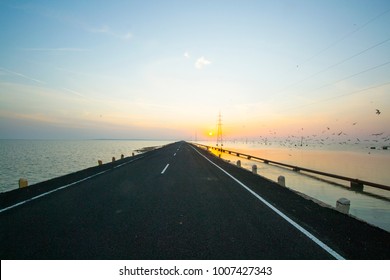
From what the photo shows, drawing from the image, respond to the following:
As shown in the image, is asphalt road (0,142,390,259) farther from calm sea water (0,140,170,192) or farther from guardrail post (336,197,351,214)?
calm sea water (0,140,170,192)

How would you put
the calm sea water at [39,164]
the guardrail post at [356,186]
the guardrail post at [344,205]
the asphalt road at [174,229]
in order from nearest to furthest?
the asphalt road at [174,229], the guardrail post at [344,205], the guardrail post at [356,186], the calm sea water at [39,164]

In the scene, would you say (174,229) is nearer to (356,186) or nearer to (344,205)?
(344,205)

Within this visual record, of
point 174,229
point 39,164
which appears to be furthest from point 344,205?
point 39,164

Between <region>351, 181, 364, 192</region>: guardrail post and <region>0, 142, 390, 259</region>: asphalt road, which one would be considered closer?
<region>0, 142, 390, 259</region>: asphalt road

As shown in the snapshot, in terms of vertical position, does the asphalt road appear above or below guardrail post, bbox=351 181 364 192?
above

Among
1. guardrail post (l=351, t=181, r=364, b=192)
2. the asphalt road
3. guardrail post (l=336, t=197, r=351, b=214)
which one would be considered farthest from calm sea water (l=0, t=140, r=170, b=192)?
guardrail post (l=351, t=181, r=364, b=192)

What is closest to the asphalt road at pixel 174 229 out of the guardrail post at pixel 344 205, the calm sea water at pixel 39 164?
the guardrail post at pixel 344 205

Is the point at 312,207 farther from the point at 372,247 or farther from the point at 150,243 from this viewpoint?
the point at 150,243

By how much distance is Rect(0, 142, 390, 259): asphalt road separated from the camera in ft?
12.5

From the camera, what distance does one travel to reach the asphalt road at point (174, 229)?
3.82 m

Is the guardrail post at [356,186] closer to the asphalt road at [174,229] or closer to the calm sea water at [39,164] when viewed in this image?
the asphalt road at [174,229]

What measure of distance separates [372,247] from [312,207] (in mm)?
3155

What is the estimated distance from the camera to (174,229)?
16.1ft
